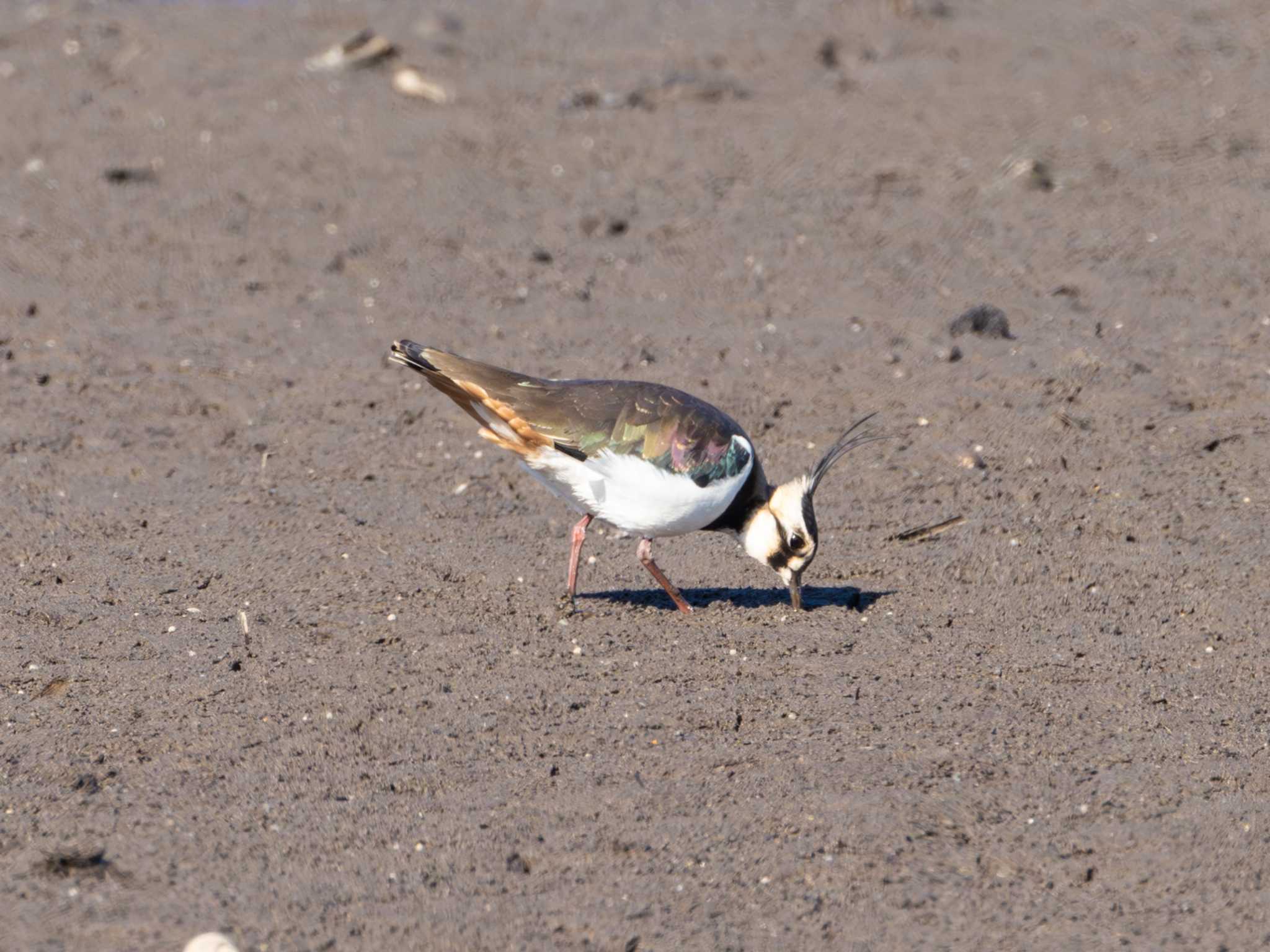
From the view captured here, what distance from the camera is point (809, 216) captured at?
11172 millimetres

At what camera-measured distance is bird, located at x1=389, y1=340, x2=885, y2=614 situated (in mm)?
6699

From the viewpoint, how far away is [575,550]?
694 centimetres

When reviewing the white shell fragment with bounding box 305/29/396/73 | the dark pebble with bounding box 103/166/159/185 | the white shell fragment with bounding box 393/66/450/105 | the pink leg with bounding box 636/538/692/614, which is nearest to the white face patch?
the pink leg with bounding box 636/538/692/614

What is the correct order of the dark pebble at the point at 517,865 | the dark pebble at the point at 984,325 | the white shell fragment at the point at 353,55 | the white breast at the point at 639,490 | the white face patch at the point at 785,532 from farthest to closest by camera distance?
the white shell fragment at the point at 353,55 < the dark pebble at the point at 984,325 < the white face patch at the point at 785,532 < the white breast at the point at 639,490 < the dark pebble at the point at 517,865

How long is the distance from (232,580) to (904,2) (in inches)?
371

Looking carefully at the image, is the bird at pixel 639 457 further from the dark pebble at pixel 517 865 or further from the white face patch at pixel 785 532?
the dark pebble at pixel 517 865

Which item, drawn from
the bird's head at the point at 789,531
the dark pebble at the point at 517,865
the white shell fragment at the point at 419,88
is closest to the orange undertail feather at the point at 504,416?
the bird's head at the point at 789,531

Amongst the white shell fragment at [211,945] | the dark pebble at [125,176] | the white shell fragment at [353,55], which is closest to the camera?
the white shell fragment at [211,945]

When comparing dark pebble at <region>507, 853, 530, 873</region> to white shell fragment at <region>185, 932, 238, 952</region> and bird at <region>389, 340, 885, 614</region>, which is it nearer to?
white shell fragment at <region>185, 932, 238, 952</region>

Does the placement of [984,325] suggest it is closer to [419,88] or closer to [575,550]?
[575,550]

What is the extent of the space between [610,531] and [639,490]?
1426 millimetres

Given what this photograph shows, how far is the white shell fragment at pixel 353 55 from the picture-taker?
13344 millimetres

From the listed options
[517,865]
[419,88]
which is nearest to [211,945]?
[517,865]

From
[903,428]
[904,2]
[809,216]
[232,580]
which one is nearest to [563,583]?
[232,580]
